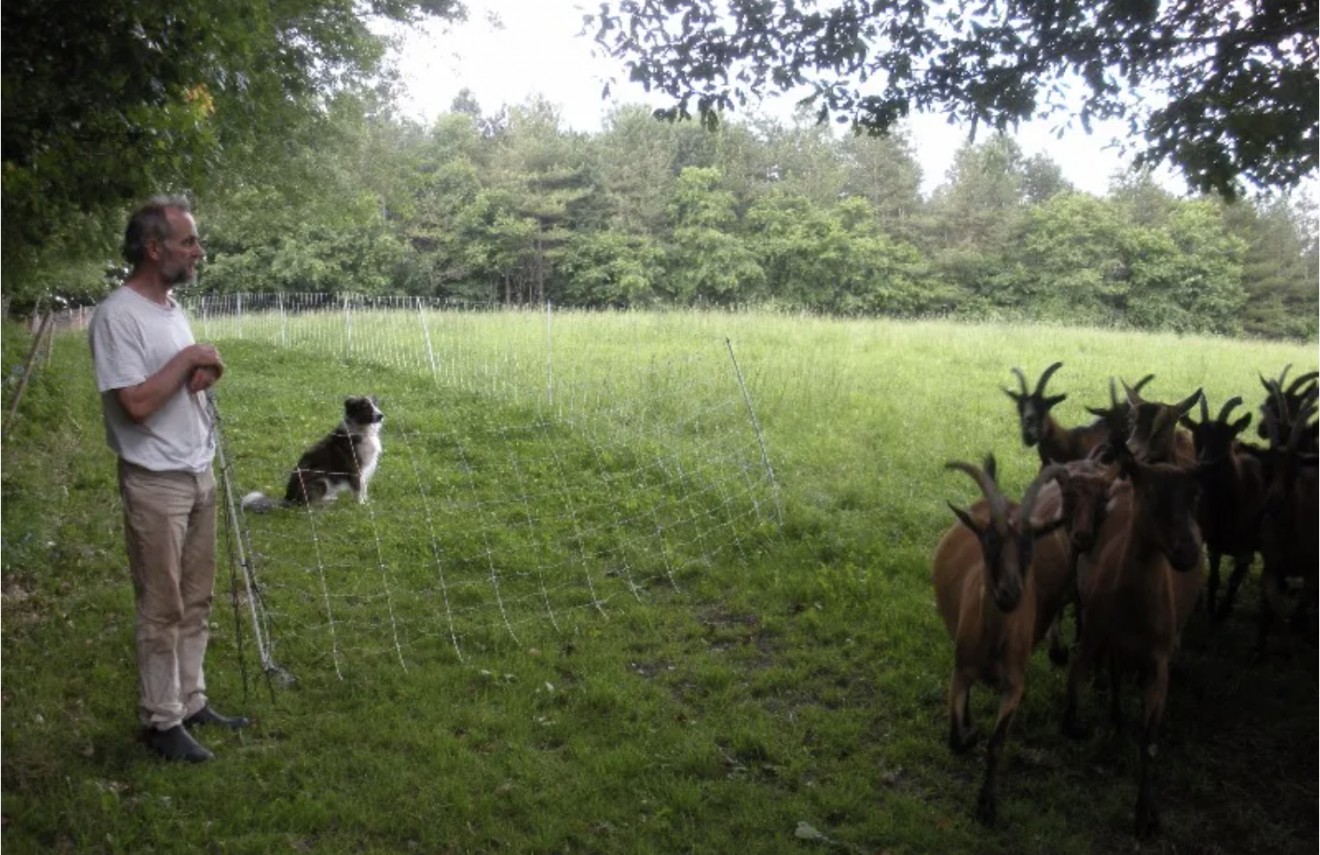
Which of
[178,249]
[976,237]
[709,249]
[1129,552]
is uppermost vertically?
[976,237]

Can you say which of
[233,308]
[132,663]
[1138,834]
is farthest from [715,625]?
[233,308]

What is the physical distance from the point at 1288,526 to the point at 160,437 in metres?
5.75

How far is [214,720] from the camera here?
4934mm

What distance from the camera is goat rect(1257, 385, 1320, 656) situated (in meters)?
5.73

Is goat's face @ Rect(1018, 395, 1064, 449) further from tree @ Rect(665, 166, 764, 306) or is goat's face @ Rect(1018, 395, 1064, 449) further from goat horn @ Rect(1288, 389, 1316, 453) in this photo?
tree @ Rect(665, 166, 764, 306)

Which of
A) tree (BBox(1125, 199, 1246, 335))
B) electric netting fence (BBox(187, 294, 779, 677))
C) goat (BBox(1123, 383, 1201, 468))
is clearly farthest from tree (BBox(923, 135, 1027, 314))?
goat (BBox(1123, 383, 1201, 468))

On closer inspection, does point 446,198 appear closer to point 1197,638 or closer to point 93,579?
point 93,579

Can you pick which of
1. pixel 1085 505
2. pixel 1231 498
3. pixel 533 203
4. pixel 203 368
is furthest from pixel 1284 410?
pixel 533 203

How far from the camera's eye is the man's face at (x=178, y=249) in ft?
13.8

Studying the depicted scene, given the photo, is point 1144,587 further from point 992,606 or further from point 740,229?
point 740,229

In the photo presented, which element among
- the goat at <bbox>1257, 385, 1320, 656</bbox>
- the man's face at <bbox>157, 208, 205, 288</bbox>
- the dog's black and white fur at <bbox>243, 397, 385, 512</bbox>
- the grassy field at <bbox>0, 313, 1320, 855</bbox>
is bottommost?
the grassy field at <bbox>0, 313, 1320, 855</bbox>

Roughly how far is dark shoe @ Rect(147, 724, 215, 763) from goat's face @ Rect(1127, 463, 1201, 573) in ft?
13.8

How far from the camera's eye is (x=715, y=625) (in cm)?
665

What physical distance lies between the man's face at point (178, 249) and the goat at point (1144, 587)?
4002mm
